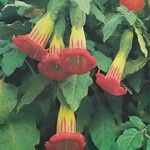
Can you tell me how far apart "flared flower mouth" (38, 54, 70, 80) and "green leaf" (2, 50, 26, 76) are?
0.12 metres

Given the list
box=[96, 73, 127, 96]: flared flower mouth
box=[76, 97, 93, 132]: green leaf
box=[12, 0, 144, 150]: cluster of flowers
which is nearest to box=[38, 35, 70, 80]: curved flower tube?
box=[12, 0, 144, 150]: cluster of flowers

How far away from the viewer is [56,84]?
1615mm

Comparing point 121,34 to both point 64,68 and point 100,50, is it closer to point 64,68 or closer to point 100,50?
point 100,50

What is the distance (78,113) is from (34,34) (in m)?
0.32

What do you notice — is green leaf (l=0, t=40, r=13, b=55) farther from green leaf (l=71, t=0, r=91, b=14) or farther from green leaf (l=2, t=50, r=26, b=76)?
green leaf (l=71, t=0, r=91, b=14)

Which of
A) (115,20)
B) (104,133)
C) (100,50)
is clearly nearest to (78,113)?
(104,133)

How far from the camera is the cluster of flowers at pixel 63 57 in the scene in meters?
1.45

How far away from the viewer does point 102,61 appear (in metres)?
1.62

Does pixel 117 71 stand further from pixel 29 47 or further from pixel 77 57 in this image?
pixel 29 47

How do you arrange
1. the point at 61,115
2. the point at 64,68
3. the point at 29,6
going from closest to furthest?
the point at 64,68
the point at 61,115
the point at 29,6

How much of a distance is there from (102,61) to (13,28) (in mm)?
336

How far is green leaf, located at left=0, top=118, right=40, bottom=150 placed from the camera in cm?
163

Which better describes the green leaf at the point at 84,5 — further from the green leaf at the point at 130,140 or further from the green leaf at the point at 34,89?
the green leaf at the point at 130,140

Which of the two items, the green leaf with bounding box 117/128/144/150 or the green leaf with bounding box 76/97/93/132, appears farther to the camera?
the green leaf with bounding box 76/97/93/132
